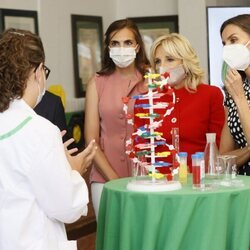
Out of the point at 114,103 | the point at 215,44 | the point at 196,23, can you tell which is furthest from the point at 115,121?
the point at 196,23

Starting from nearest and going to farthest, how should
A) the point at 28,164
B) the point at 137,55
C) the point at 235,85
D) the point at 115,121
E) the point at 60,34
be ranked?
1. the point at 28,164
2. the point at 235,85
3. the point at 115,121
4. the point at 137,55
5. the point at 60,34

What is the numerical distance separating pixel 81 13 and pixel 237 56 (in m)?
3.26

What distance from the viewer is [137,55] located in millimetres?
3875

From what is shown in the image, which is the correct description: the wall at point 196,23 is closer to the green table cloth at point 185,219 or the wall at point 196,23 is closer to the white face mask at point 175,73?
the white face mask at point 175,73

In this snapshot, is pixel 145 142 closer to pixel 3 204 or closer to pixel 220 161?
pixel 220 161

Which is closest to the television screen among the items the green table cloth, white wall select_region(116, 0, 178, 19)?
white wall select_region(116, 0, 178, 19)

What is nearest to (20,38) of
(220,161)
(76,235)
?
(220,161)

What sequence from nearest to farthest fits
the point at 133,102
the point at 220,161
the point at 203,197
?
the point at 203,197, the point at 220,161, the point at 133,102

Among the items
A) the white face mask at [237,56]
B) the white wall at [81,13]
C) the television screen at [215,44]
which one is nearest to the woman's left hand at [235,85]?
the white face mask at [237,56]

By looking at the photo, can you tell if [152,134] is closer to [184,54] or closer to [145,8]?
[184,54]

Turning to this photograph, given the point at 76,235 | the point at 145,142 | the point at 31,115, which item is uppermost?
the point at 31,115

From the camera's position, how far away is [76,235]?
561 centimetres

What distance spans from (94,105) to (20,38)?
1.47m

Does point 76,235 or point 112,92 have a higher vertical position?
point 112,92
